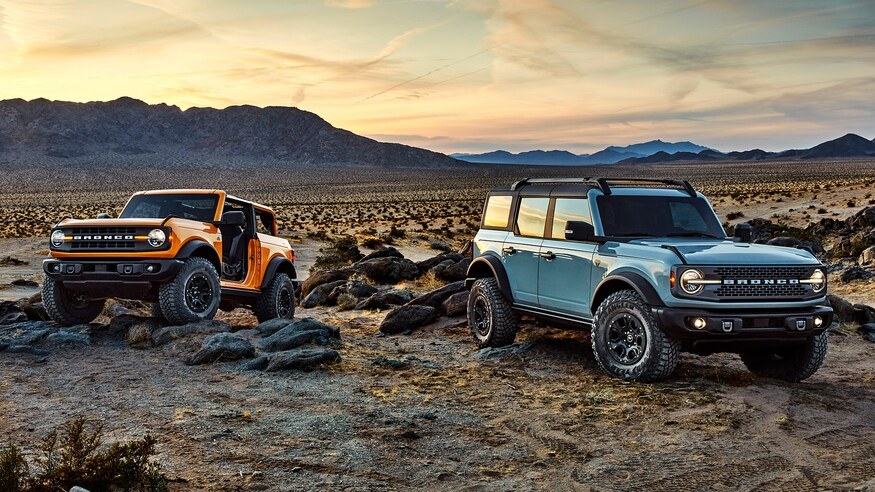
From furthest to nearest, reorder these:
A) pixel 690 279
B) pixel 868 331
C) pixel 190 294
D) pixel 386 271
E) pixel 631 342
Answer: pixel 386 271, pixel 868 331, pixel 190 294, pixel 631 342, pixel 690 279

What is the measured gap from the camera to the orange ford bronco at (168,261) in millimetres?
11281

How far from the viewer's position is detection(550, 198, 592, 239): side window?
32.1 ft

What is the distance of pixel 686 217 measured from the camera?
9.97 meters

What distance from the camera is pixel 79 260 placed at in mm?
11453

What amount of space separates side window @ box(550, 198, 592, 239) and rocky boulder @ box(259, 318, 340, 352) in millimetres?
3557

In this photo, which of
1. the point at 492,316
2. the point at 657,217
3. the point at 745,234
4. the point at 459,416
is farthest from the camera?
the point at 492,316

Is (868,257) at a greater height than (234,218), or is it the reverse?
(234,218)

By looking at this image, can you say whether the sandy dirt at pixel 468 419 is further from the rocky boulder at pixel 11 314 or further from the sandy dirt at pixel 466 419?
the rocky boulder at pixel 11 314

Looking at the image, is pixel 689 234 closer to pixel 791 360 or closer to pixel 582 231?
pixel 582 231

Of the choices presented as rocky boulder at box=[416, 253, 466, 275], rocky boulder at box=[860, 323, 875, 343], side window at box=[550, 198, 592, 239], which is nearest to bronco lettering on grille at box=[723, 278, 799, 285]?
side window at box=[550, 198, 592, 239]

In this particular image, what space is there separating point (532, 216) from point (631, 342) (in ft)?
8.27

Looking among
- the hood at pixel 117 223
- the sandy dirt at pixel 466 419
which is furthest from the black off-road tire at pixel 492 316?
the hood at pixel 117 223

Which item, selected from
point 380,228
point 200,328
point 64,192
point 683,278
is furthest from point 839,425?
point 64,192

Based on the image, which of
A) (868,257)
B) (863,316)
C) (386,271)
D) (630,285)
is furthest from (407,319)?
(868,257)
